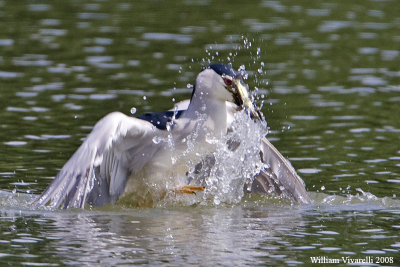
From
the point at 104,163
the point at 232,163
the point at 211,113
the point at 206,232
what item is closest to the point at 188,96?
the point at 232,163

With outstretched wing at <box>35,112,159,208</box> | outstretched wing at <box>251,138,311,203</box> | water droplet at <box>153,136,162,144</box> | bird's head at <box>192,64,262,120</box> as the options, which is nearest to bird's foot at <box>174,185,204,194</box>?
outstretched wing at <box>35,112,159,208</box>

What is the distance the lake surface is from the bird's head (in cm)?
117

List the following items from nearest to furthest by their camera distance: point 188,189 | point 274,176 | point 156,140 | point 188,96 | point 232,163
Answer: point 156,140 < point 188,189 < point 232,163 < point 274,176 < point 188,96

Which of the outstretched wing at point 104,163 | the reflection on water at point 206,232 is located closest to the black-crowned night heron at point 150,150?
the outstretched wing at point 104,163

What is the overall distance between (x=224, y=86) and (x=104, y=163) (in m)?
1.46

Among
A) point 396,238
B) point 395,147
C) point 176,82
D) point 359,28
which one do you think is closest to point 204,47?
point 176,82

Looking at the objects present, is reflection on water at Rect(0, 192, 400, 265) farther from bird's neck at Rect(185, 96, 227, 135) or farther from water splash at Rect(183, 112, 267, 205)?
bird's neck at Rect(185, 96, 227, 135)

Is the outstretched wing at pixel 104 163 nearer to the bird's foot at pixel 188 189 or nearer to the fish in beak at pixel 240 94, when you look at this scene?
the bird's foot at pixel 188 189

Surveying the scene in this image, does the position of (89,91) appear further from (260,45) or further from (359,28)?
(359,28)

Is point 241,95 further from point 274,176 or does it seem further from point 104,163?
point 104,163

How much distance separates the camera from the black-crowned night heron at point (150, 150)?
30.8 feet

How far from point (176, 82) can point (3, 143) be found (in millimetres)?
4010

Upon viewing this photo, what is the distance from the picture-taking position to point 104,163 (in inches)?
376

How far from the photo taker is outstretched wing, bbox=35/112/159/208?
9.33 m
